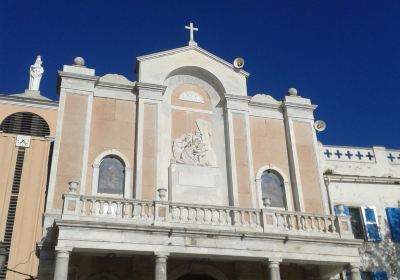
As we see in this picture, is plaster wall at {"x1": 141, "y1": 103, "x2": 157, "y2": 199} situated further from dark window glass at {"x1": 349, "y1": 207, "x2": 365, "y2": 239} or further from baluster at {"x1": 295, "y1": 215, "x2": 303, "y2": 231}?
dark window glass at {"x1": 349, "y1": 207, "x2": 365, "y2": 239}

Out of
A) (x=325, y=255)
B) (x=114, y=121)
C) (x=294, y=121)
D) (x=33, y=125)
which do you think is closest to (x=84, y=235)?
(x=114, y=121)

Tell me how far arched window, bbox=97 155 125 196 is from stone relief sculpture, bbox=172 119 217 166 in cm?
210

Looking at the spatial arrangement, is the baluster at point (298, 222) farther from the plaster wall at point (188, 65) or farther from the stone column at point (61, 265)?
the stone column at point (61, 265)

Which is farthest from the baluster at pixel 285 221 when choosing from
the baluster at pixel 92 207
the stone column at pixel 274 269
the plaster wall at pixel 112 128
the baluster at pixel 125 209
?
the baluster at pixel 92 207

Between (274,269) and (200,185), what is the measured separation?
4598 mm

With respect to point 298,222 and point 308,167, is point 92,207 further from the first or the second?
point 308,167

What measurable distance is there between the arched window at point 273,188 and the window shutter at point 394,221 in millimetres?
5101

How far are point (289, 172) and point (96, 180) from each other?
25.4ft

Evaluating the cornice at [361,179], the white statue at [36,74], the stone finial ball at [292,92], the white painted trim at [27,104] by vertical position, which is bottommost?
the cornice at [361,179]

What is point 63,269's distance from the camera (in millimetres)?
14477

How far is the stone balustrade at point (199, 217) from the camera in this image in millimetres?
15656

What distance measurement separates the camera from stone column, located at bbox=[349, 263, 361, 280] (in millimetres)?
16844

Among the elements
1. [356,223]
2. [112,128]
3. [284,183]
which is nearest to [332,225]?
[284,183]

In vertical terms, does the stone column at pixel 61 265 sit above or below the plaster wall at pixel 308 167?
below
